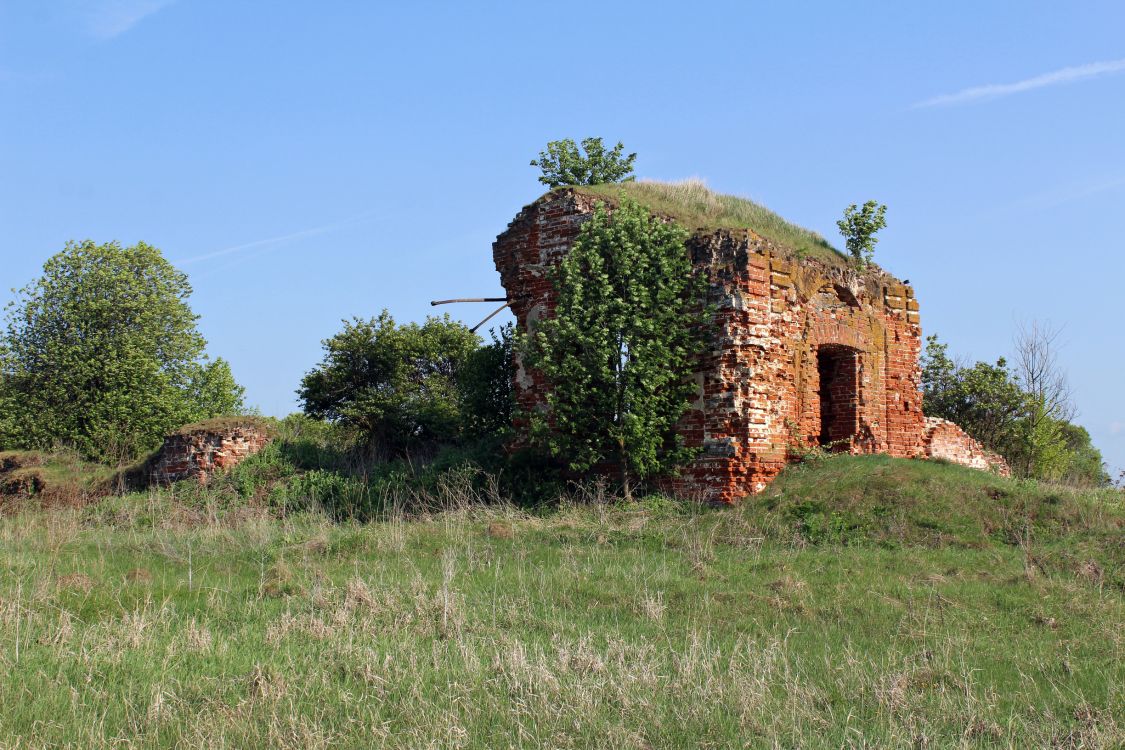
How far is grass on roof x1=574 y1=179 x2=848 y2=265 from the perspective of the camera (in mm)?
15430

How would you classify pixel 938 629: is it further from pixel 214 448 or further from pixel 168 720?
pixel 214 448

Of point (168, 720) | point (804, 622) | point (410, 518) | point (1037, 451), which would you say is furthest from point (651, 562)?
point (1037, 451)

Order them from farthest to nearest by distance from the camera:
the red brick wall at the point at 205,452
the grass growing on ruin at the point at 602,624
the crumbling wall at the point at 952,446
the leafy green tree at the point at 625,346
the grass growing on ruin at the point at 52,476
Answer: the grass growing on ruin at the point at 52,476, the crumbling wall at the point at 952,446, the red brick wall at the point at 205,452, the leafy green tree at the point at 625,346, the grass growing on ruin at the point at 602,624

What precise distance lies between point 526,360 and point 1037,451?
14577 mm

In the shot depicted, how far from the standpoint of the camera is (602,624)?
7949 millimetres

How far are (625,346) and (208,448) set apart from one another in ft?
27.6

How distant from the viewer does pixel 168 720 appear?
18.0 feet

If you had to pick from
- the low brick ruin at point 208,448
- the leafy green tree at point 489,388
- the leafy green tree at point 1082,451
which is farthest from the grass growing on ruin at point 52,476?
the leafy green tree at point 1082,451

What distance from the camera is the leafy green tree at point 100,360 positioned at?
23.1 metres

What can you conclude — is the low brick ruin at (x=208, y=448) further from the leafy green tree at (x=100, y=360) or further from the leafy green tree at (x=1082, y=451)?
the leafy green tree at (x=1082, y=451)

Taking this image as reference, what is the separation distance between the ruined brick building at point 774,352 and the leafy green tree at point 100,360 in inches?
475

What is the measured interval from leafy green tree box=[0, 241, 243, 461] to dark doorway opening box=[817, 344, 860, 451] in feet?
50.0

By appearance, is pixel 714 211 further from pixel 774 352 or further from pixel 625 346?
pixel 625 346

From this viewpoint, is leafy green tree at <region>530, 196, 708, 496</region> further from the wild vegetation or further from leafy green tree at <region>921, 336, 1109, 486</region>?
leafy green tree at <region>921, 336, 1109, 486</region>
